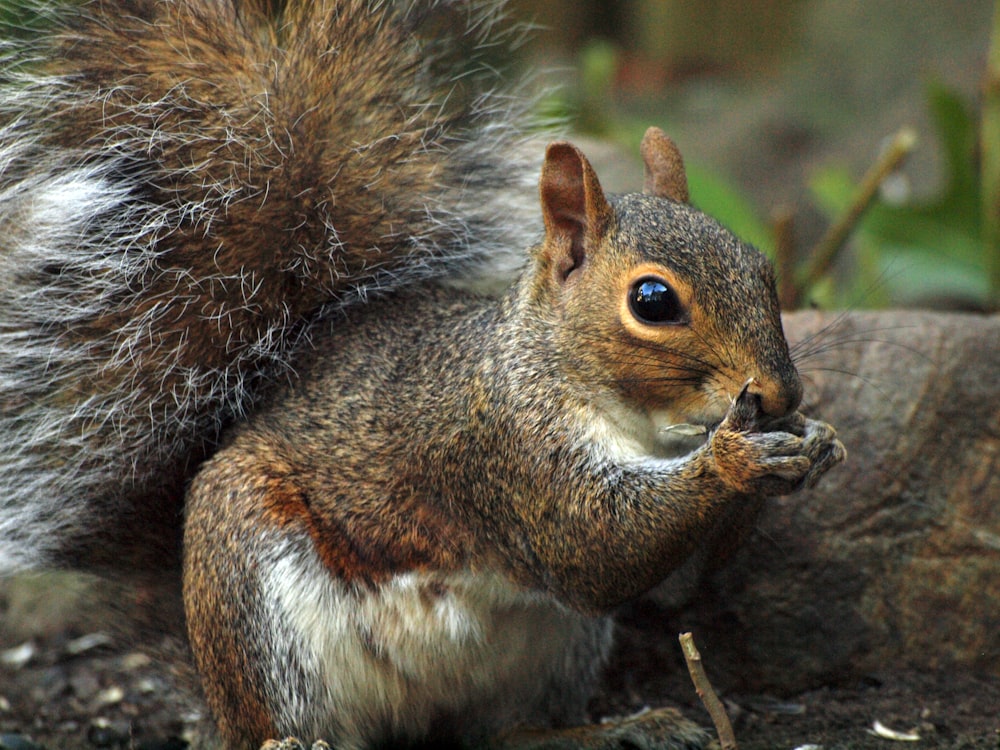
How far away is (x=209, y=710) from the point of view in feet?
8.01

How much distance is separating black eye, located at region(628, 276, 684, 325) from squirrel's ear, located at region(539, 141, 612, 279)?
16 centimetres

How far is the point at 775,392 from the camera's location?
192 cm

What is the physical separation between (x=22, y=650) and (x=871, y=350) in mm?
2355

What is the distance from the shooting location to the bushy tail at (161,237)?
2.42m

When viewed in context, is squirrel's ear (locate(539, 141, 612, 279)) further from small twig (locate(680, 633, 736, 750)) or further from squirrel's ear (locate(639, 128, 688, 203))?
small twig (locate(680, 633, 736, 750))

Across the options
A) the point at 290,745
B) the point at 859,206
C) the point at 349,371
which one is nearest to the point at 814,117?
the point at 859,206

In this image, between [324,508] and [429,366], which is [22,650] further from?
[429,366]

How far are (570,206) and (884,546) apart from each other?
3.65 feet

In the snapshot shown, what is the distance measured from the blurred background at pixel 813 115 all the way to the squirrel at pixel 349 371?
0.85m

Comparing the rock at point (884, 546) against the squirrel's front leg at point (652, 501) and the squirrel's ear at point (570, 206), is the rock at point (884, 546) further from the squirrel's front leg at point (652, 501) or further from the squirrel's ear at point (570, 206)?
the squirrel's ear at point (570, 206)

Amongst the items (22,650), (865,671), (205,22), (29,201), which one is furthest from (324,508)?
(22,650)

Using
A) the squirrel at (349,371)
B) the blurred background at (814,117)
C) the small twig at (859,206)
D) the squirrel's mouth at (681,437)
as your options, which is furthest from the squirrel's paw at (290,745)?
the small twig at (859,206)

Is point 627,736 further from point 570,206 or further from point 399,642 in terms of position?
point 570,206

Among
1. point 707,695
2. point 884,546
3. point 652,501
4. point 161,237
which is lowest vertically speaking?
point 707,695
